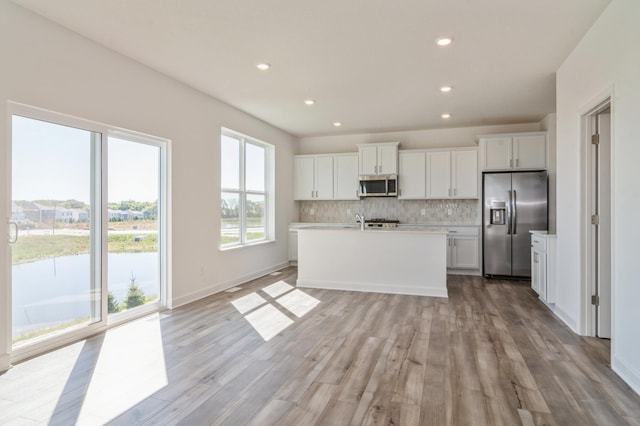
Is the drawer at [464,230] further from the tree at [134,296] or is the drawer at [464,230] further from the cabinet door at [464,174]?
the tree at [134,296]

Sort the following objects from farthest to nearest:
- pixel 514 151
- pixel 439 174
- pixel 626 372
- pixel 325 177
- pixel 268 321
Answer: pixel 325 177 < pixel 439 174 < pixel 514 151 < pixel 268 321 < pixel 626 372

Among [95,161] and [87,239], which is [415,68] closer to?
[95,161]

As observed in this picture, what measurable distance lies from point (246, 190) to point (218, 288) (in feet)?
5.79

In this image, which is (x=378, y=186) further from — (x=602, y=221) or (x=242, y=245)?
(x=602, y=221)

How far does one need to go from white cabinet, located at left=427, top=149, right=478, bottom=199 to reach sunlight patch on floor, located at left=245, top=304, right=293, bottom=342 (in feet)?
13.5

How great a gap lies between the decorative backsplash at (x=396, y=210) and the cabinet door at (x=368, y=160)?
0.68 metres

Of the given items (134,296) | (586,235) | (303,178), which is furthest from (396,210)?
(134,296)

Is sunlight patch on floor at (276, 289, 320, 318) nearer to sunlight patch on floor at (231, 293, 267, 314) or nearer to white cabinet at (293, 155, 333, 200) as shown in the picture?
sunlight patch on floor at (231, 293, 267, 314)

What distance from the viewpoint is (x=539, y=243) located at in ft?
15.5

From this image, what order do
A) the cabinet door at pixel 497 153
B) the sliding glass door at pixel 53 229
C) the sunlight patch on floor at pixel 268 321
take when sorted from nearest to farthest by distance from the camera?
the sliding glass door at pixel 53 229
the sunlight patch on floor at pixel 268 321
the cabinet door at pixel 497 153

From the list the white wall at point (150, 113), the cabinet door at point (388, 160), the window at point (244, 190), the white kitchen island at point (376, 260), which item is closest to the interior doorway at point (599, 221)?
the white kitchen island at point (376, 260)

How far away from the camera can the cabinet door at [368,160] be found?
7254mm

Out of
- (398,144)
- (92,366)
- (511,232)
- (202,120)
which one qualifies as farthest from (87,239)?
(511,232)

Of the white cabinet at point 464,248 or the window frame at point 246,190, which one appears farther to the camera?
the white cabinet at point 464,248
